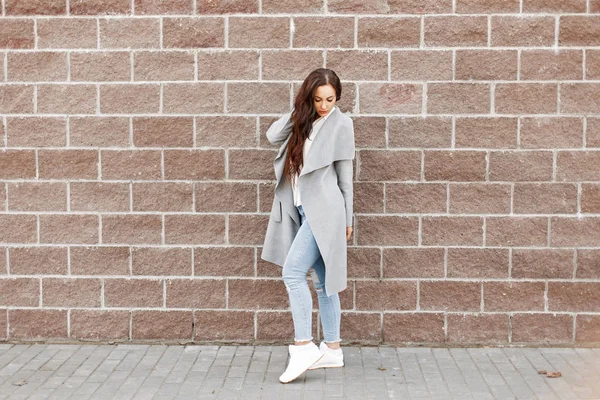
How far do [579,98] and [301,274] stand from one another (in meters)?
2.29

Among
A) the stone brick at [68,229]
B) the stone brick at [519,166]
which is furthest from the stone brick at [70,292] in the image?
the stone brick at [519,166]

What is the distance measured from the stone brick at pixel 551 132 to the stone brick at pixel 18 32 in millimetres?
3458

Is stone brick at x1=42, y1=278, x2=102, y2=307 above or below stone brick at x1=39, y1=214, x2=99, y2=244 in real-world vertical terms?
below

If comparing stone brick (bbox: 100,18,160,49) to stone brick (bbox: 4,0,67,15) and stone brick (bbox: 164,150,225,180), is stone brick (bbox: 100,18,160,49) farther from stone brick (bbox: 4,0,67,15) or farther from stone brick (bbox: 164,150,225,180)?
stone brick (bbox: 164,150,225,180)

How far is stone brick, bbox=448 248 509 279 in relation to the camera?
609 cm

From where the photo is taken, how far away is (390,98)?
19.8 feet

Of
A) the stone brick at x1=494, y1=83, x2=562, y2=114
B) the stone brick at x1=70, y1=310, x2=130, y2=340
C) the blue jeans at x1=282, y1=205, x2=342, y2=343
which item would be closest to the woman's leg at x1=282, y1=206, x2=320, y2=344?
the blue jeans at x1=282, y1=205, x2=342, y2=343

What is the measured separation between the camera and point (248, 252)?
6.15m

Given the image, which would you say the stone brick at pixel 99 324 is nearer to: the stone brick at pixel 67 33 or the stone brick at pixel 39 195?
the stone brick at pixel 39 195

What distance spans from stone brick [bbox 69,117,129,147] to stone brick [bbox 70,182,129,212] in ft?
0.94

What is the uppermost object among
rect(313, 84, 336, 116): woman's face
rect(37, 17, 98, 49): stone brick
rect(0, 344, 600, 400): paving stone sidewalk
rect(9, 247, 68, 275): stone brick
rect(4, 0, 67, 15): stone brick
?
rect(4, 0, 67, 15): stone brick

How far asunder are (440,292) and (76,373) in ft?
8.17

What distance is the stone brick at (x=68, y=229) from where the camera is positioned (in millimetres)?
6195

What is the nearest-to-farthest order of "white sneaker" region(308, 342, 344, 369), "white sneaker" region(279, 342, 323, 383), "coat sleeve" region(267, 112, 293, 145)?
"white sneaker" region(279, 342, 323, 383) → "coat sleeve" region(267, 112, 293, 145) → "white sneaker" region(308, 342, 344, 369)
